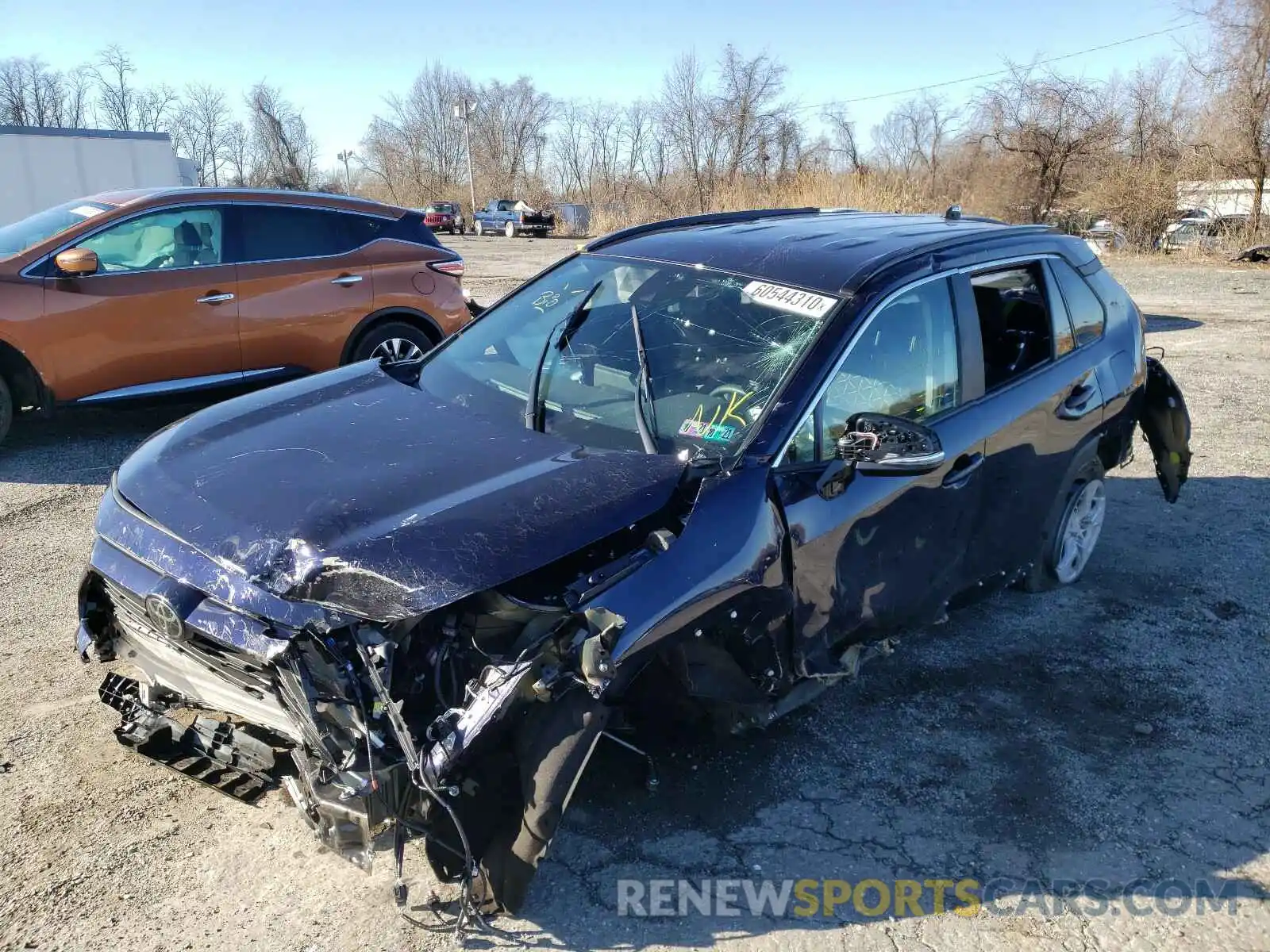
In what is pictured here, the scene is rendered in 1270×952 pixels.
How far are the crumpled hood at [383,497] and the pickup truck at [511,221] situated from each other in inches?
1561

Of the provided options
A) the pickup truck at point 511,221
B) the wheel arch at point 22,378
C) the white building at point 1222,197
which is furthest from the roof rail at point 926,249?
→ the pickup truck at point 511,221

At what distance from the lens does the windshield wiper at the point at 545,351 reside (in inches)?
133

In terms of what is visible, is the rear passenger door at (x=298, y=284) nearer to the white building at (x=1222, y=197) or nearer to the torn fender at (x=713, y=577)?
the torn fender at (x=713, y=577)

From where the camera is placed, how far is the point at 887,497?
130 inches

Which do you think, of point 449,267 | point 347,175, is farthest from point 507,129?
point 449,267

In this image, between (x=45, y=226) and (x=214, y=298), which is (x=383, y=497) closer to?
(x=214, y=298)

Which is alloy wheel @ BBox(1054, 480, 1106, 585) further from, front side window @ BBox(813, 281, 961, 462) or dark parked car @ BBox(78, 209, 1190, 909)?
front side window @ BBox(813, 281, 961, 462)

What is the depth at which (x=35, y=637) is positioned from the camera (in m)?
4.14

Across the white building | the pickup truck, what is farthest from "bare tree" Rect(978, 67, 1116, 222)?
the pickup truck

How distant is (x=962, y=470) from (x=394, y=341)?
5.46 meters

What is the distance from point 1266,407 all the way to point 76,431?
10213 mm

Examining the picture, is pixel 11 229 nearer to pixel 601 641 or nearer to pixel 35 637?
pixel 35 637

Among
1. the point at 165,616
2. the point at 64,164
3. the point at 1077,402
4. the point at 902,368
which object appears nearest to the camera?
the point at 165,616

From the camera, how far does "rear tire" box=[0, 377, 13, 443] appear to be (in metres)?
6.55
